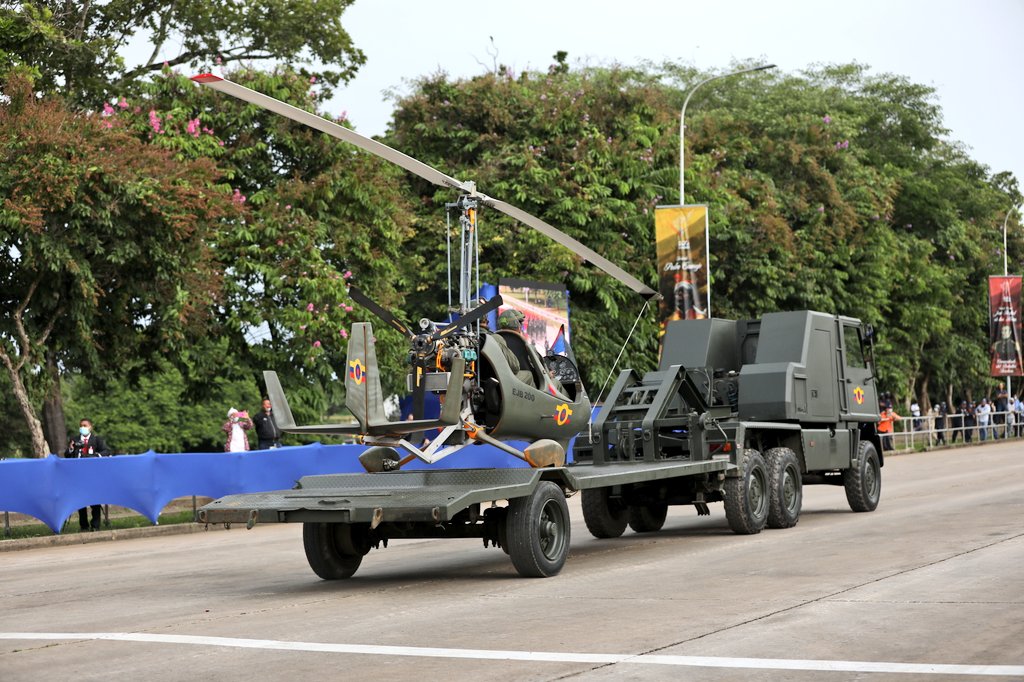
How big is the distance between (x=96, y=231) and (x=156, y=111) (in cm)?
707

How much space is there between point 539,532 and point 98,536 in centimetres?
1039

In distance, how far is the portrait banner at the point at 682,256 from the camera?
31.7 m

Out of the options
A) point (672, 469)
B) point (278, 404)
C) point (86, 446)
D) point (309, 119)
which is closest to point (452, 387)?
point (278, 404)

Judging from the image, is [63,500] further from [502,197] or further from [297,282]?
[502,197]

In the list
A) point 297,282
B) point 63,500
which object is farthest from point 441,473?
point 297,282

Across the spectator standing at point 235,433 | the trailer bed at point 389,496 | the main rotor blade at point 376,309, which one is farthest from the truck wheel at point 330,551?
the spectator standing at point 235,433

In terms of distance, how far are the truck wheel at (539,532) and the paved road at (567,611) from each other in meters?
0.19

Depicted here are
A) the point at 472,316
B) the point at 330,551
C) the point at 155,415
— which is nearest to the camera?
the point at 472,316

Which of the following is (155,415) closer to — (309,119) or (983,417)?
(983,417)

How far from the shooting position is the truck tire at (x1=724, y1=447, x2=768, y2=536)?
650 inches

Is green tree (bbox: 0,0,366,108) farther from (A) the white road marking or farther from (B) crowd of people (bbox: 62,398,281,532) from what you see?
(A) the white road marking

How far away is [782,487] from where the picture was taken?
17.5 meters

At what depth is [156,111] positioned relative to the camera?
30.2 m

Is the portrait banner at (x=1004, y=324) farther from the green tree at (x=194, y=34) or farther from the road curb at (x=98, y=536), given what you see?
the road curb at (x=98, y=536)
